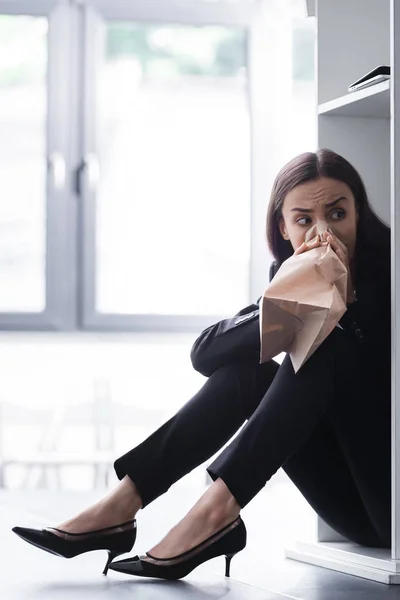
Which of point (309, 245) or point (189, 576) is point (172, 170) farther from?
point (189, 576)

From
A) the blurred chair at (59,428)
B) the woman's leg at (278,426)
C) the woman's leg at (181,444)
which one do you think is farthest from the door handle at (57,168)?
the woman's leg at (278,426)

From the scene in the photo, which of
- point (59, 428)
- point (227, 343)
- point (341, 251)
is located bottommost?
point (59, 428)

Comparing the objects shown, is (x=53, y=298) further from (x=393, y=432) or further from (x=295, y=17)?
(x=393, y=432)

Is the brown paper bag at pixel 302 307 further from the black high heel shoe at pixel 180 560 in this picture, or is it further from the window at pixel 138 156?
the window at pixel 138 156

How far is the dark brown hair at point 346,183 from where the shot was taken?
58.1 inches

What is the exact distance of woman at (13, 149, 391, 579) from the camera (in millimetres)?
1284

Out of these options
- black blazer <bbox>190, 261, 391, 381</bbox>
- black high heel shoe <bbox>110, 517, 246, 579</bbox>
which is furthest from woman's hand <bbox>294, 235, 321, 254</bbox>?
black high heel shoe <bbox>110, 517, 246, 579</bbox>

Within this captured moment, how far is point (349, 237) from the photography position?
57.7 inches

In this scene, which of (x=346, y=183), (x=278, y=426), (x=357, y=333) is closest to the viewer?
(x=278, y=426)

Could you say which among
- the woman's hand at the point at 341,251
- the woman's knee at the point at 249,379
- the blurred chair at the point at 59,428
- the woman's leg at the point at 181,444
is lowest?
the blurred chair at the point at 59,428

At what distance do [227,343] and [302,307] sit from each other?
175 millimetres

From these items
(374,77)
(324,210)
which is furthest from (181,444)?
(374,77)

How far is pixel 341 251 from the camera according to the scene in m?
1.39

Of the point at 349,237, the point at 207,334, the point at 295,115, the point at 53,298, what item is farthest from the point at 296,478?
the point at 295,115
